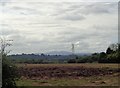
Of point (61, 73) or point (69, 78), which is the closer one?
point (69, 78)

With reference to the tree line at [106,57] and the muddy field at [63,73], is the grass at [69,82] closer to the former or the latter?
the muddy field at [63,73]

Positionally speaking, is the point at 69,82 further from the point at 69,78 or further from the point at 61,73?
the point at 61,73

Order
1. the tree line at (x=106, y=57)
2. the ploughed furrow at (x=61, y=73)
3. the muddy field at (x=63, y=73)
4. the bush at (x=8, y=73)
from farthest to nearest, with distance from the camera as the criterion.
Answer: the tree line at (x=106, y=57)
the ploughed furrow at (x=61, y=73)
the muddy field at (x=63, y=73)
the bush at (x=8, y=73)

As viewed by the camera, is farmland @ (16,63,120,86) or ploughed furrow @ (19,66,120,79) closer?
farmland @ (16,63,120,86)

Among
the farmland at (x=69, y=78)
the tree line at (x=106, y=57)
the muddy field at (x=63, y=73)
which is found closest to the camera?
the farmland at (x=69, y=78)

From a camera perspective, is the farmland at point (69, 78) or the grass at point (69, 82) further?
the farmland at point (69, 78)

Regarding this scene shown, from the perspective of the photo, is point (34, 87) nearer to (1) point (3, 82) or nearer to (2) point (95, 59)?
(1) point (3, 82)

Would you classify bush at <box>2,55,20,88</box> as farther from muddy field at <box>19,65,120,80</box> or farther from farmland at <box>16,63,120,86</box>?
muddy field at <box>19,65,120,80</box>

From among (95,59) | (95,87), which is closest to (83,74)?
(95,87)

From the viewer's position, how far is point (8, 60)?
24734 millimetres

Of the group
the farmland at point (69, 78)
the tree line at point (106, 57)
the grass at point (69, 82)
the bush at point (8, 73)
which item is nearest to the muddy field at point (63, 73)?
the farmland at point (69, 78)

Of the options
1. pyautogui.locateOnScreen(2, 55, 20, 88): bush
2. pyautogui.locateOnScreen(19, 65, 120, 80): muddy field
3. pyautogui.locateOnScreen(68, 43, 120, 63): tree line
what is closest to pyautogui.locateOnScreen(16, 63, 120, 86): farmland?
pyautogui.locateOnScreen(19, 65, 120, 80): muddy field

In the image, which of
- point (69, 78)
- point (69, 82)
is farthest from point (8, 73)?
point (69, 78)

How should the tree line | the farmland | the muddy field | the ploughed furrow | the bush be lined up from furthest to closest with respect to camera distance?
the tree line, the ploughed furrow, the muddy field, the farmland, the bush
